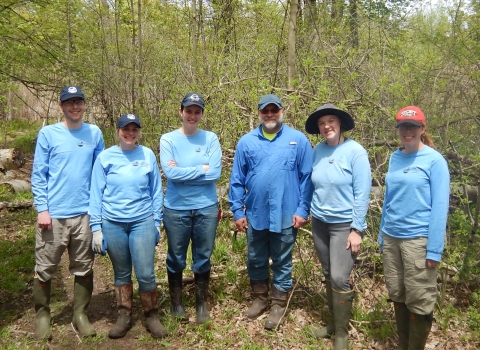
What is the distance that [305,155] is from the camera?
3.75 metres

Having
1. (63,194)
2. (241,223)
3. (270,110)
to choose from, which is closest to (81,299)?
(63,194)

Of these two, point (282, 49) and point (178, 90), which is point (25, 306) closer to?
point (178, 90)

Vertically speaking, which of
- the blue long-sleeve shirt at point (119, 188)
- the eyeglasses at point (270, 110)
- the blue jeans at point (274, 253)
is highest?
the eyeglasses at point (270, 110)

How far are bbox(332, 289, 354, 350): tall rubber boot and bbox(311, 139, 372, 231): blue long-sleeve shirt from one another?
0.67m

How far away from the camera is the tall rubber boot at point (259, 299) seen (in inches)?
166

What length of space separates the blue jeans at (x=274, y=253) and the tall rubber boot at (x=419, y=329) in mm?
1241

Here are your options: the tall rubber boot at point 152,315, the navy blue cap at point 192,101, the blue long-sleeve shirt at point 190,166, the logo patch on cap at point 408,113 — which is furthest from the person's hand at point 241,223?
the logo patch on cap at point 408,113

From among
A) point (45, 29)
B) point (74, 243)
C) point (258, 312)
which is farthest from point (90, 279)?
point (45, 29)

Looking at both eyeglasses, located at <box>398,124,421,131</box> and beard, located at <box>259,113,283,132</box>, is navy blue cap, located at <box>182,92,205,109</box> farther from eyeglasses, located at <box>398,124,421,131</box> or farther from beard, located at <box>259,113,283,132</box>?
eyeglasses, located at <box>398,124,421,131</box>

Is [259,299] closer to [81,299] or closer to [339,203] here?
[339,203]

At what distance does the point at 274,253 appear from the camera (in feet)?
13.1

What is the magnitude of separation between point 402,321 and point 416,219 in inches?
38.9

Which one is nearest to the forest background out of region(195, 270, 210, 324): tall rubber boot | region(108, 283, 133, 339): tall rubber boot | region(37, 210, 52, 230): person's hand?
region(195, 270, 210, 324): tall rubber boot

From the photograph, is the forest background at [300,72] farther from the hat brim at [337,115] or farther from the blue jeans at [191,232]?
the hat brim at [337,115]
